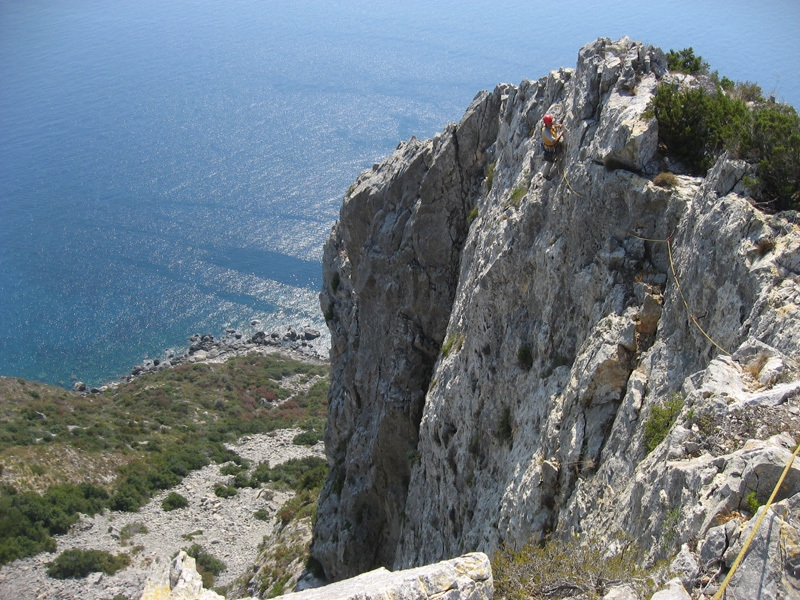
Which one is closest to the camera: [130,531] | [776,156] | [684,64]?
[776,156]

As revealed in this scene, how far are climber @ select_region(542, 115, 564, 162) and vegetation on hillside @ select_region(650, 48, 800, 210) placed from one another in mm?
3654

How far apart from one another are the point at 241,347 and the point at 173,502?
37.8 m

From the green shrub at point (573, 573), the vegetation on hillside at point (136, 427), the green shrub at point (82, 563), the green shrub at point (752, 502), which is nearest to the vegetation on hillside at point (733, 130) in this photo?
the green shrub at point (752, 502)

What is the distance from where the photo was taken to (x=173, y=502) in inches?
2453

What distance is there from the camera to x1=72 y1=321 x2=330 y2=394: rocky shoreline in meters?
95.1

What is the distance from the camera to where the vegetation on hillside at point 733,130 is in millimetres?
11828

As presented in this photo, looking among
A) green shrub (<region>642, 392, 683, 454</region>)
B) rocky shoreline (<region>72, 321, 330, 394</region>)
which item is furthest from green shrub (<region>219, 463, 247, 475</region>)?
green shrub (<region>642, 392, 683, 454</region>)

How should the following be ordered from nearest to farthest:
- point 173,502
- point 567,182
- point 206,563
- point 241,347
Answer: point 567,182
point 206,563
point 173,502
point 241,347

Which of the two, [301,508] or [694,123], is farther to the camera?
[301,508]

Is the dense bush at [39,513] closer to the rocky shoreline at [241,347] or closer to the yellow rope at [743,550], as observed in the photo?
the rocky shoreline at [241,347]

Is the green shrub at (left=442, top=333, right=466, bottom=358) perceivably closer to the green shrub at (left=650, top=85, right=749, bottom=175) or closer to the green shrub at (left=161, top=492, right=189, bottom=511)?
the green shrub at (left=650, top=85, right=749, bottom=175)

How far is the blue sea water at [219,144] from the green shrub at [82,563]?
4708 centimetres

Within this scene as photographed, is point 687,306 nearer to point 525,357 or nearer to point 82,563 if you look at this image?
point 525,357

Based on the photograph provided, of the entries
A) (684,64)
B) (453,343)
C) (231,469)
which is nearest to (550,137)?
(684,64)
